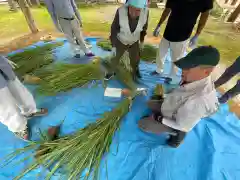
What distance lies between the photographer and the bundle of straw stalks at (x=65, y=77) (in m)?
1.96

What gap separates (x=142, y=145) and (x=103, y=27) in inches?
112

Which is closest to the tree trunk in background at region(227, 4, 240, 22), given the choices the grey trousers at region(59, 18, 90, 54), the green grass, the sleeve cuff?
the green grass

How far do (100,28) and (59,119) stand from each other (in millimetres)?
2457

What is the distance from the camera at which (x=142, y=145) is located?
5.41 feet

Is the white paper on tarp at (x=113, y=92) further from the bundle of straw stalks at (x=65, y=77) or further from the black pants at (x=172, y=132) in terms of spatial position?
the black pants at (x=172, y=132)

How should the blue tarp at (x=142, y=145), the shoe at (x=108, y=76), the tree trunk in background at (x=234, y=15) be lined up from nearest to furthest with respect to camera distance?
the blue tarp at (x=142, y=145), the shoe at (x=108, y=76), the tree trunk in background at (x=234, y=15)

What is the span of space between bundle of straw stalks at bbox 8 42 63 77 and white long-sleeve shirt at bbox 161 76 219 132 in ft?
6.29

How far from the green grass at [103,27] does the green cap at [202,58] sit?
218cm

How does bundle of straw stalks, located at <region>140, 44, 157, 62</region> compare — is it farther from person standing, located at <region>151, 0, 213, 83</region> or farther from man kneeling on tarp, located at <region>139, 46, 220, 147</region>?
man kneeling on tarp, located at <region>139, 46, 220, 147</region>

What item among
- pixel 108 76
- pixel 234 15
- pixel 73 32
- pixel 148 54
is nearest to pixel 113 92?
pixel 108 76

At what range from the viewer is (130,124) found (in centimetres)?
181

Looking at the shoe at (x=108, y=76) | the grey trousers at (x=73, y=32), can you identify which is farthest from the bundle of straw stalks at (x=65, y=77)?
the grey trousers at (x=73, y=32)

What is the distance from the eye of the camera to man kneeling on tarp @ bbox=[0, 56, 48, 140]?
1.35 m

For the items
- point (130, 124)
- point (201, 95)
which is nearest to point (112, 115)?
point (130, 124)
